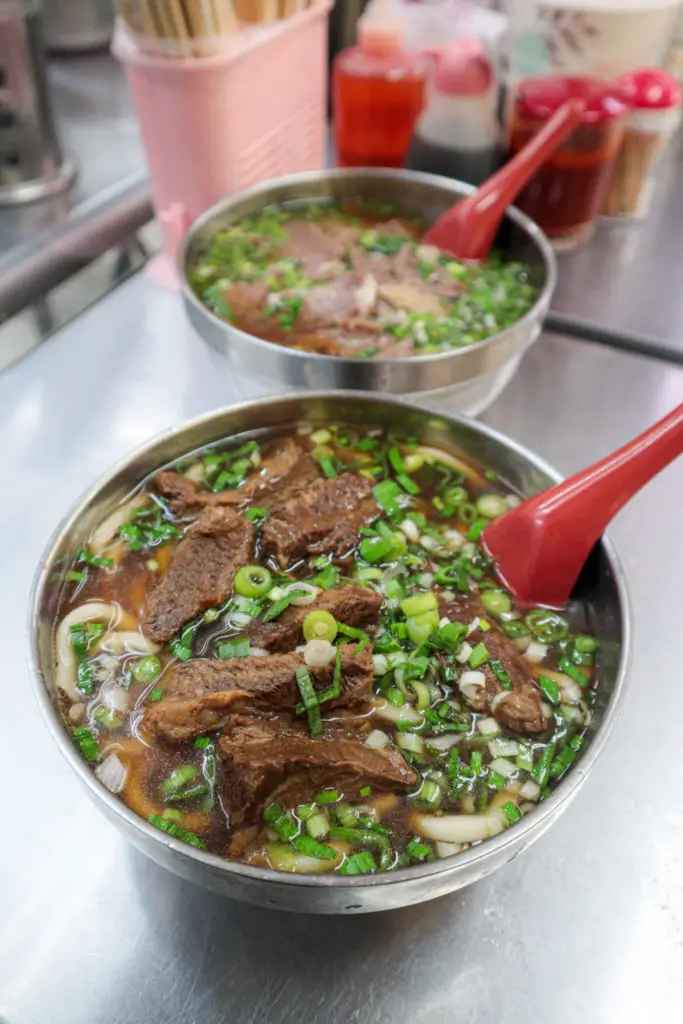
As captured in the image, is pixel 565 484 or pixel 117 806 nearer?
pixel 117 806

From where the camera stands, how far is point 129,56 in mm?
1866

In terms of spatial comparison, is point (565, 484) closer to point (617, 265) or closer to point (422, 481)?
point (422, 481)

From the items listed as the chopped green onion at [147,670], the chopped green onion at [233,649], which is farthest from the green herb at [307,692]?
the chopped green onion at [147,670]

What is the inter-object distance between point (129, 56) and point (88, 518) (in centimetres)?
129

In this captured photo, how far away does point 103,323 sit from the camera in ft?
7.55

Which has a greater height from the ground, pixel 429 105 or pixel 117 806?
pixel 429 105

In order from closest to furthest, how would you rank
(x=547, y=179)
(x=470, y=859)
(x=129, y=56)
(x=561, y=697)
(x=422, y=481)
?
1. (x=470, y=859)
2. (x=561, y=697)
3. (x=422, y=481)
4. (x=129, y=56)
5. (x=547, y=179)

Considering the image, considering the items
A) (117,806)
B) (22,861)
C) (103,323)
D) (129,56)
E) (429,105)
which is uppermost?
(129,56)

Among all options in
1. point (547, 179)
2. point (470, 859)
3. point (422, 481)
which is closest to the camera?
point (470, 859)

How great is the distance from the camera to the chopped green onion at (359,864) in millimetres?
951

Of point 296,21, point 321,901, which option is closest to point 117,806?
point 321,901

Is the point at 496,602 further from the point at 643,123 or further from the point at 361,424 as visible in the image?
the point at 643,123

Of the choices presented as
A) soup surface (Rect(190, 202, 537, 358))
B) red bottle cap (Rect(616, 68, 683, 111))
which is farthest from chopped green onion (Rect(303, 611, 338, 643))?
red bottle cap (Rect(616, 68, 683, 111))

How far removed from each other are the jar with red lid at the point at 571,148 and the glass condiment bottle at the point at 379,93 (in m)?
0.35
